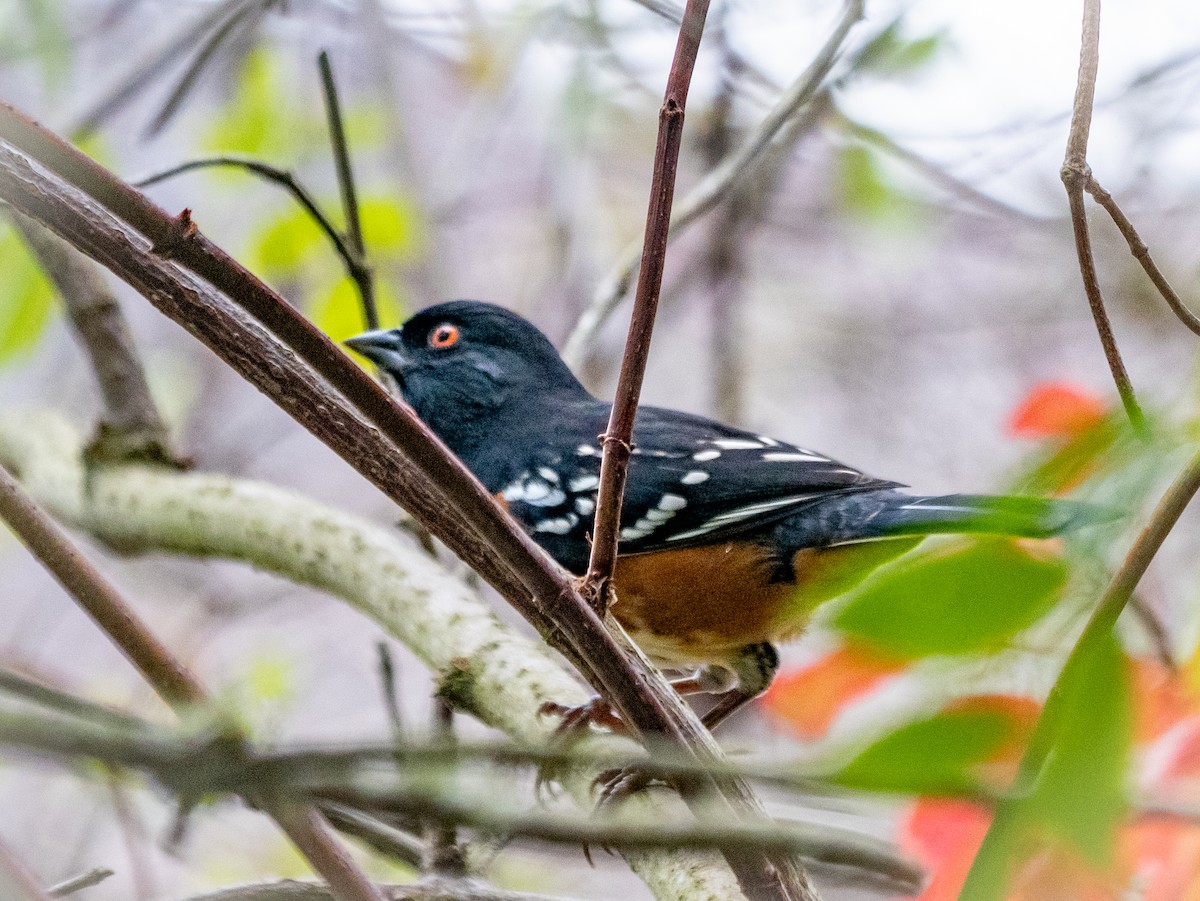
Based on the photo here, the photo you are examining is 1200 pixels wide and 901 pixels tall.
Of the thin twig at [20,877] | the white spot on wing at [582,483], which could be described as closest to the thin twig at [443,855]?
the thin twig at [20,877]

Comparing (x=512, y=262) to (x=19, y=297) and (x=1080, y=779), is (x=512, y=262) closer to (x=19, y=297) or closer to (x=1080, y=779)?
(x=19, y=297)

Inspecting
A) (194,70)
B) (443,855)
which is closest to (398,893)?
(443,855)

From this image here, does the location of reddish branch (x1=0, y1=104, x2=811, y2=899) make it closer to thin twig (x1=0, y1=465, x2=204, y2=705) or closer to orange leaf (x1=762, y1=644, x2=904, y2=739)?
thin twig (x1=0, y1=465, x2=204, y2=705)

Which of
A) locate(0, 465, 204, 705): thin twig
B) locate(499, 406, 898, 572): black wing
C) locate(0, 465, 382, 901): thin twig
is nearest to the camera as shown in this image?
locate(0, 465, 382, 901): thin twig

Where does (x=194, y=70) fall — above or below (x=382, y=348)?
above

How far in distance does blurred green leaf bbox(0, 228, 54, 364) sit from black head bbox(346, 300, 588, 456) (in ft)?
2.83

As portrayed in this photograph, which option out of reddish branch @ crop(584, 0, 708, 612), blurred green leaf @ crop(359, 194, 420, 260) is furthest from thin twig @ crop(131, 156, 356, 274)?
reddish branch @ crop(584, 0, 708, 612)

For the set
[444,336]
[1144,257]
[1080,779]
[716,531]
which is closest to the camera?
[1080,779]

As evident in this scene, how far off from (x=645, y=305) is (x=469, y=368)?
79.6 inches

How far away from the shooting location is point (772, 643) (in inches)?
109

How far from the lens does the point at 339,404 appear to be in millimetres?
1165

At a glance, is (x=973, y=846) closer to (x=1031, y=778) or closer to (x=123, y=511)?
(x=1031, y=778)

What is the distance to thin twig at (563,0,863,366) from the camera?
250 cm

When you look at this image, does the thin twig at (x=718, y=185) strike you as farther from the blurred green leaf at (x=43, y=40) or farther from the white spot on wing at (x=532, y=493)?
the blurred green leaf at (x=43, y=40)
